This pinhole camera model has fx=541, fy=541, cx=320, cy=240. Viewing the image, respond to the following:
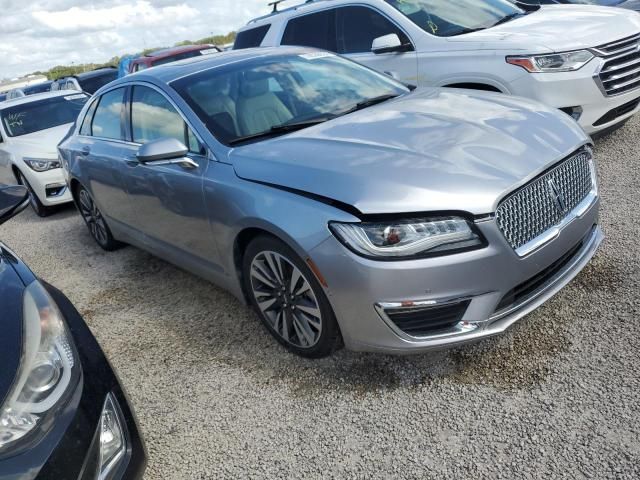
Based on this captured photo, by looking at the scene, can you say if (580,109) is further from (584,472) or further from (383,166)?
(584,472)

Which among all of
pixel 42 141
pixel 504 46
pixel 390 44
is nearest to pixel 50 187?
pixel 42 141

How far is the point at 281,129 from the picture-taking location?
3199mm

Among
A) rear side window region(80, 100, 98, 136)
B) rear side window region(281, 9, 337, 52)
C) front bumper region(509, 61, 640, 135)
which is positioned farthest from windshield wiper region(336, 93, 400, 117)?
rear side window region(281, 9, 337, 52)

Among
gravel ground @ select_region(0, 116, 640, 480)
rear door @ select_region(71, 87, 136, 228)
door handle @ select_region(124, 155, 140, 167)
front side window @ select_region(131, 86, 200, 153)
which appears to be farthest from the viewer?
rear door @ select_region(71, 87, 136, 228)

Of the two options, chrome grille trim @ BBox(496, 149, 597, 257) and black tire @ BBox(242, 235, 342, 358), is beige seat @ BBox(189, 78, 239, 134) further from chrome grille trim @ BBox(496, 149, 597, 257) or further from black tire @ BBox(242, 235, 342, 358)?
chrome grille trim @ BBox(496, 149, 597, 257)

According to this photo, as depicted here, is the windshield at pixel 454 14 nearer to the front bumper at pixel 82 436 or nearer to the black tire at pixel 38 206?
the front bumper at pixel 82 436

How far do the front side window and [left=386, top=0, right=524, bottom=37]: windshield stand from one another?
308 centimetres

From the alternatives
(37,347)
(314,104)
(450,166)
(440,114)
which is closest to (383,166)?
(450,166)

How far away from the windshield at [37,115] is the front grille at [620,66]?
24.1 feet

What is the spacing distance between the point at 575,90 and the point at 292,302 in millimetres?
3333

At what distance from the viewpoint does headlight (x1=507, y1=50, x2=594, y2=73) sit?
4633mm

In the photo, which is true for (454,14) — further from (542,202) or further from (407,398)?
(407,398)

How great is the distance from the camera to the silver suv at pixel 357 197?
2.32m

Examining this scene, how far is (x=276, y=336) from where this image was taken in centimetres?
309
